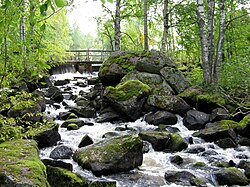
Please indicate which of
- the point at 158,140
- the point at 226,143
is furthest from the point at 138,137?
the point at 226,143

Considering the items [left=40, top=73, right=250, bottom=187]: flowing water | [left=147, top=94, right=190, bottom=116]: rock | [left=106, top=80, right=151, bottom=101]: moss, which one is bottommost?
[left=40, top=73, right=250, bottom=187]: flowing water

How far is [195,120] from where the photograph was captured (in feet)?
30.1

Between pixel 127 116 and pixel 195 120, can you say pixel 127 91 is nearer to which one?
pixel 127 116

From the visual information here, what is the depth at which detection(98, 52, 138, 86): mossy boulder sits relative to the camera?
40.0ft

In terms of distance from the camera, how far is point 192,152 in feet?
23.3

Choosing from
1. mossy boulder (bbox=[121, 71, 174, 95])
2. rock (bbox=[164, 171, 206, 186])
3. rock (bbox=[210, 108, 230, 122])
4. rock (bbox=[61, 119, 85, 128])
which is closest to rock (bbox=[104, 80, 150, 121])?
mossy boulder (bbox=[121, 71, 174, 95])

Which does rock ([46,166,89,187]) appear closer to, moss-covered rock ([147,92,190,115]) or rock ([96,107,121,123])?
rock ([96,107,121,123])

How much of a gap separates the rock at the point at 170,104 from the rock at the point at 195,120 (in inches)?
17.8

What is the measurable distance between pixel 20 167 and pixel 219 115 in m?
7.55

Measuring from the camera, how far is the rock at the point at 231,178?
17.3 feet

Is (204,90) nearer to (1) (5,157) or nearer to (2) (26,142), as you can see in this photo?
(2) (26,142)

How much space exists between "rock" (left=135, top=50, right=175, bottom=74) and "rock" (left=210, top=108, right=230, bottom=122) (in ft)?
11.9

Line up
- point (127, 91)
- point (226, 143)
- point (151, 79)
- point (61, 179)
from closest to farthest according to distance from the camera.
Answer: point (61, 179) → point (226, 143) → point (127, 91) → point (151, 79)

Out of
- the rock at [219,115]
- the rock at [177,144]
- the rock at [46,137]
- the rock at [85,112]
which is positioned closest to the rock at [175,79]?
the rock at [219,115]
